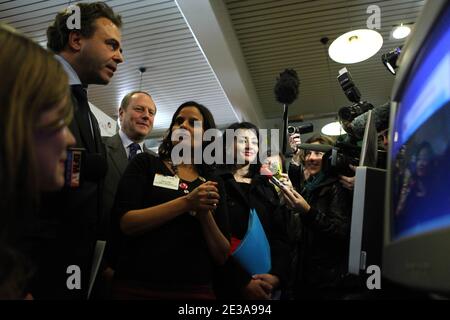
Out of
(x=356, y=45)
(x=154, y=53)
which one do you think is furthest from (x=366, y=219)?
(x=154, y=53)

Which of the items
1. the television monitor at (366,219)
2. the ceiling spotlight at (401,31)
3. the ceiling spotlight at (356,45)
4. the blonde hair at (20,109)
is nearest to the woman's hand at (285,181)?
the television monitor at (366,219)

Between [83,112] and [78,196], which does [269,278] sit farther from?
[83,112]

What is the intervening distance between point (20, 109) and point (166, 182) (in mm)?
682

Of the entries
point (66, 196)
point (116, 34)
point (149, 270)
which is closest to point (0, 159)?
point (66, 196)

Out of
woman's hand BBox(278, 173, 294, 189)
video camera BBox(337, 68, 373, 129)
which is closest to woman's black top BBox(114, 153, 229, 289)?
woman's hand BBox(278, 173, 294, 189)

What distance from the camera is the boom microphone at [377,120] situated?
1.05 meters

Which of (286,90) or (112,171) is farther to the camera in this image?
(286,90)

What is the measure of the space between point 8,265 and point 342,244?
1220mm

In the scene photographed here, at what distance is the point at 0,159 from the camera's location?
1.53 feet

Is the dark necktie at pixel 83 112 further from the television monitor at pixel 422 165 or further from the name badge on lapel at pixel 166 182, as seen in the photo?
the television monitor at pixel 422 165

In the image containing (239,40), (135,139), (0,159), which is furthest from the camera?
(239,40)

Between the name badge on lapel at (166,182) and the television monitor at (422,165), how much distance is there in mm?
697

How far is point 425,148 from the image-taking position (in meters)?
0.55
